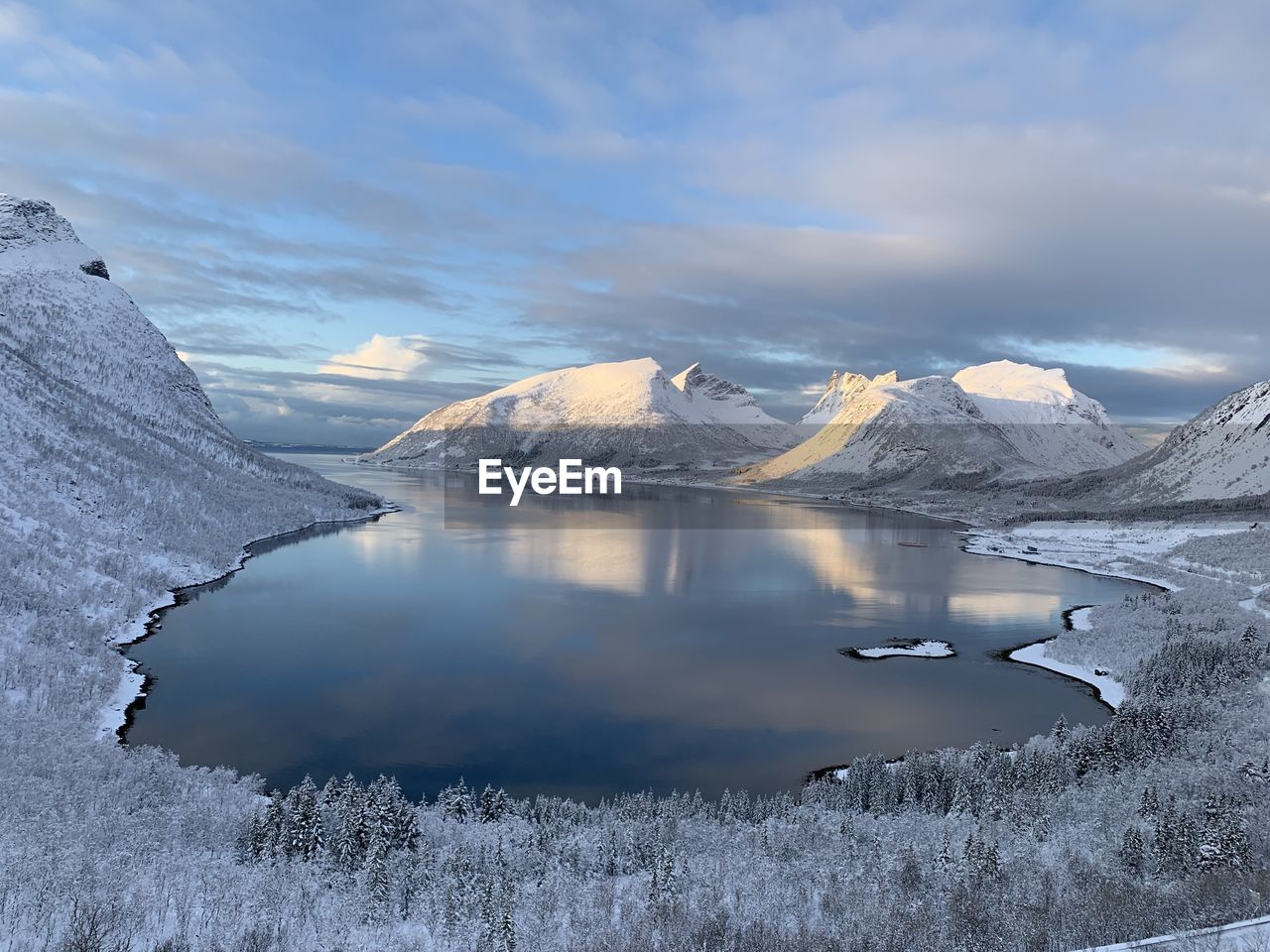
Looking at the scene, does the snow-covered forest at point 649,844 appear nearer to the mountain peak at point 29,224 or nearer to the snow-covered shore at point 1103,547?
the snow-covered shore at point 1103,547

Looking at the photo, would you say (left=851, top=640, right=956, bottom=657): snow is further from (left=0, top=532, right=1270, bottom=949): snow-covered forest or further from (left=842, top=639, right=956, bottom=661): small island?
(left=0, top=532, right=1270, bottom=949): snow-covered forest

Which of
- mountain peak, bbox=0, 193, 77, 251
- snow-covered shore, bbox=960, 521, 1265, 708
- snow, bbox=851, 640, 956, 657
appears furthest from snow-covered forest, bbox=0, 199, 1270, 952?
mountain peak, bbox=0, 193, 77, 251

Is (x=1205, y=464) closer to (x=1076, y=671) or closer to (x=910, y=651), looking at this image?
(x=1076, y=671)

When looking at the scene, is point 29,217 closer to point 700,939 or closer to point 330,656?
point 330,656

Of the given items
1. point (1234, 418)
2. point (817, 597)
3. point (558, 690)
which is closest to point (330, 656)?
point (558, 690)

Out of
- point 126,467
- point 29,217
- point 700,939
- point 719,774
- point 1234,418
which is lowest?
point 719,774

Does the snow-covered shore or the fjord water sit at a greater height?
the snow-covered shore
